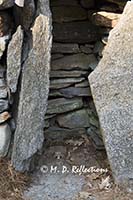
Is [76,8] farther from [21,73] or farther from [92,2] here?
[21,73]

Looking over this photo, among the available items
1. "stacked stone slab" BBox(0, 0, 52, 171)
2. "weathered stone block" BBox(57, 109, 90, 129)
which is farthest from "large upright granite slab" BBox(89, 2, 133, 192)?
"weathered stone block" BBox(57, 109, 90, 129)

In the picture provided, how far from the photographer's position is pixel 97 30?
2377mm

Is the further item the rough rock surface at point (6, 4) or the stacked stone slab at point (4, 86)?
the stacked stone slab at point (4, 86)

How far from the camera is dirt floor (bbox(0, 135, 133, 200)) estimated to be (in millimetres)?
2059

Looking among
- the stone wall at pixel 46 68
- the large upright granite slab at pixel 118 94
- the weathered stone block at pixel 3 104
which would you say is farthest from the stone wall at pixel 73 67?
the weathered stone block at pixel 3 104

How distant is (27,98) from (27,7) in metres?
0.39

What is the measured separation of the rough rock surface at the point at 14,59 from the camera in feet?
6.39

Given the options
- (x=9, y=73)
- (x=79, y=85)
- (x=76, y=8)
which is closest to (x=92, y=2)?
(x=76, y=8)

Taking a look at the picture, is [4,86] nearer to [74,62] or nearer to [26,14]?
[26,14]

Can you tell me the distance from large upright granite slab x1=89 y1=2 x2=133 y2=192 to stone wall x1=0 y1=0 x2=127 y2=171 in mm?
177

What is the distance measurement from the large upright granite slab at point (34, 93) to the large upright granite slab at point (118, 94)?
0.23 meters

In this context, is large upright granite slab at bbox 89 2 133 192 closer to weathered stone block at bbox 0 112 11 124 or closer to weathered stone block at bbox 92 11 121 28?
weathered stone block at bbox 92 11 121 28

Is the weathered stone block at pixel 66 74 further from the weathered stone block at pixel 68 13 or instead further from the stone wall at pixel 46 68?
the weathered stone block at pixel 68 13

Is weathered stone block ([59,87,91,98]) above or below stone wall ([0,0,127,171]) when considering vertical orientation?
below
